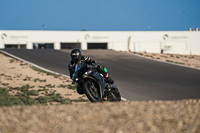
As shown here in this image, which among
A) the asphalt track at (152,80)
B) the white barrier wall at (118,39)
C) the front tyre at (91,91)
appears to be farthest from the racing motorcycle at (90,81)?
the white barrier wall at (118,39)

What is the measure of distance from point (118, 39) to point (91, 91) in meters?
67.3

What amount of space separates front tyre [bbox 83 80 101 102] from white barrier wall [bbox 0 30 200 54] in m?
55.7

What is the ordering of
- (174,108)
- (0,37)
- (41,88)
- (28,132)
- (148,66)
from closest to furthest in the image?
(28,132)
(174,108)
(41,88)
(148,66)
(0,37)

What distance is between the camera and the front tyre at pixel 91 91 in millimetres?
9039

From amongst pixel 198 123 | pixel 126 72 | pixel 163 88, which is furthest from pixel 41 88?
pixel 198 123

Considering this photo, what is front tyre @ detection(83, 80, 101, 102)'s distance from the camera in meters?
9.04

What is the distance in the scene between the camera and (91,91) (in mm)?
9211

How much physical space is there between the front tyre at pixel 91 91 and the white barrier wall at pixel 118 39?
55.7 metres

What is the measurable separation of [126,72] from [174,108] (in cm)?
1738

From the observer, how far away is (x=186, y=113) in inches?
238

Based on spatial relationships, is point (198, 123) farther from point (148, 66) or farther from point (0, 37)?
point (0, 37)

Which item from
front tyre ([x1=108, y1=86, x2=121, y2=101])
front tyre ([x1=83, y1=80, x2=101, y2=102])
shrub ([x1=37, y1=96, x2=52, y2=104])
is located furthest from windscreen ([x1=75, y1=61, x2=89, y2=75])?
shrub ([x1=37, y1=96, x2=52, y2=104])

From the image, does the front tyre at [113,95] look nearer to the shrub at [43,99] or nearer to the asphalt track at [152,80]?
the shrub at [43,99]

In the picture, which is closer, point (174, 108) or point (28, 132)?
point (28, 132)
